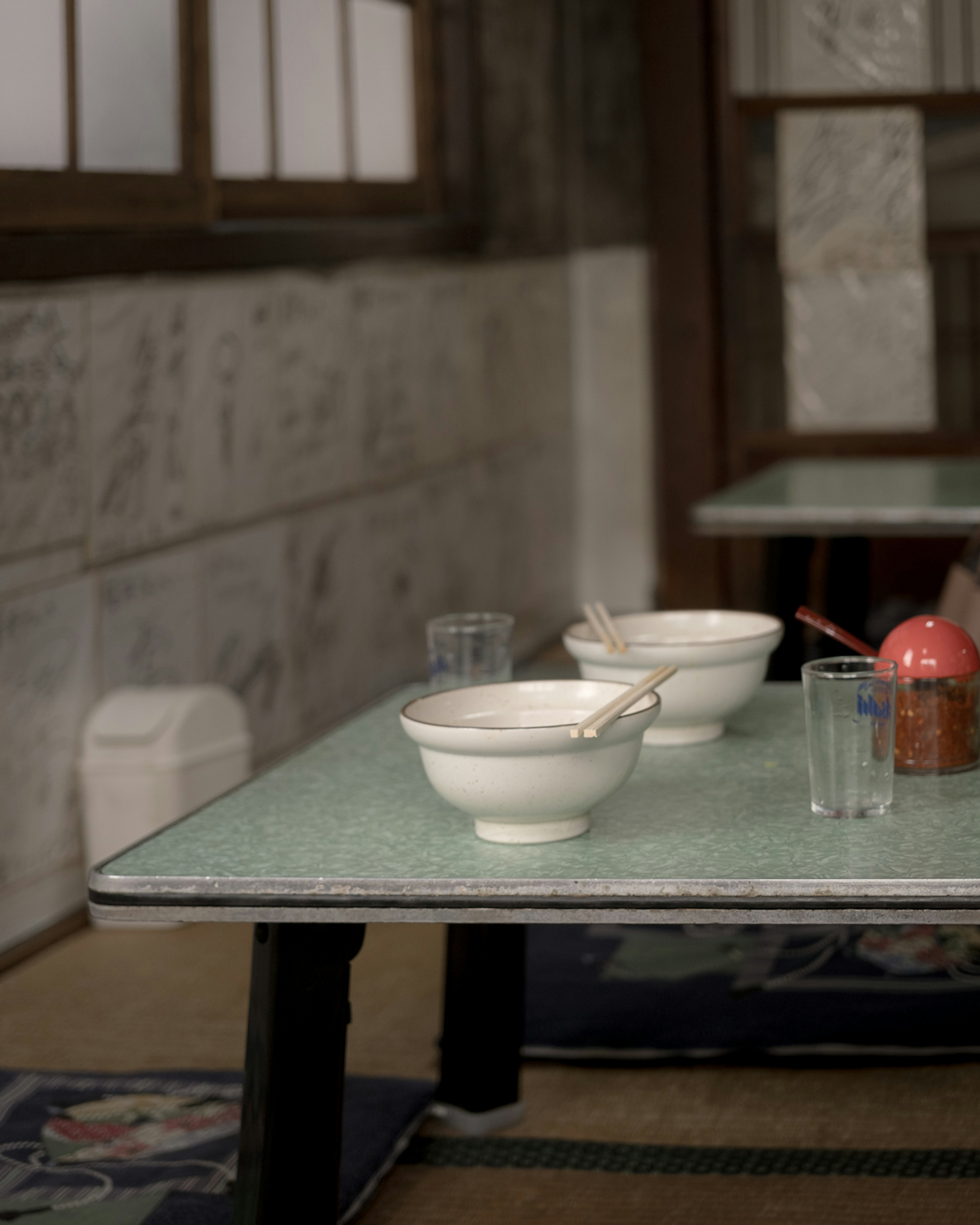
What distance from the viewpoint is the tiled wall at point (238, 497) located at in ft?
8.36

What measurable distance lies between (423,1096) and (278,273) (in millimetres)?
1925

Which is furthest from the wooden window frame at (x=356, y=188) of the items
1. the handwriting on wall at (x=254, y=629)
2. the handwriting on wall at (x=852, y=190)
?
the handwriting on wall at (x=852, y=190)

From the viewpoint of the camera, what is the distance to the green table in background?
2.85 m

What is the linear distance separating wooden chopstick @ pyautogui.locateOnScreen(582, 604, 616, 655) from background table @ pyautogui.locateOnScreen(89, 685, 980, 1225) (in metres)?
0.11

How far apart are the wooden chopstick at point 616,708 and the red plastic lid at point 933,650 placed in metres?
0.19

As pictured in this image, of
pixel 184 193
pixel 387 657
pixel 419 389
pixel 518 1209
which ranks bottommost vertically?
pixel 518 1209

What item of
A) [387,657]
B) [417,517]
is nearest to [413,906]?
[387,657]

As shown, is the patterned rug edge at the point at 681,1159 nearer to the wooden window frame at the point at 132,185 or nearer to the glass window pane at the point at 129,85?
the wooden window frame at the point at 132,185

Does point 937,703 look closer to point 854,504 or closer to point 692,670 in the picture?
point 692,670

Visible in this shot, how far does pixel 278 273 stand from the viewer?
3.32 metres

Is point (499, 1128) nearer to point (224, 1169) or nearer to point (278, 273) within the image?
point (224, 1169)

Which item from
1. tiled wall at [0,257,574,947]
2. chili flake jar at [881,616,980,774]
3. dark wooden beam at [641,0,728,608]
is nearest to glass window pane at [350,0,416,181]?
tiled wall at [0,257,574,947]

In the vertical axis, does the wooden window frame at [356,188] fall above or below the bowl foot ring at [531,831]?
above

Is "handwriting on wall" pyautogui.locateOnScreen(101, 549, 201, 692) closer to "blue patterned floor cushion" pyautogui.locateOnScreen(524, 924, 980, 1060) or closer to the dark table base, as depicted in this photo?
"blue patterned floor cushion" pyautogui.locateOnScreen(524, 924, 980, 1060)
